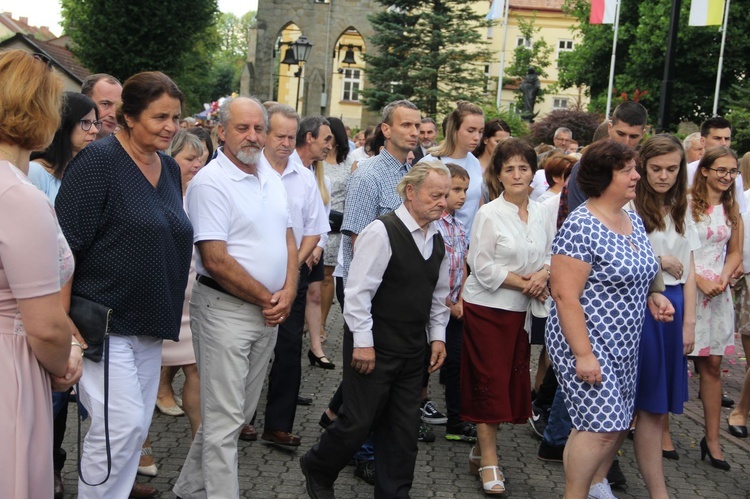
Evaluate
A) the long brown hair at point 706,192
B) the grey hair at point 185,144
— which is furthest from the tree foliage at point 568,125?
the grey hair at point 185,144

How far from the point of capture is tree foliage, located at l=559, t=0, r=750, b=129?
38.9m

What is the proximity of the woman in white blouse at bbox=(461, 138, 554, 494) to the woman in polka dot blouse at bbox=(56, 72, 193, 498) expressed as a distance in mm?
2280

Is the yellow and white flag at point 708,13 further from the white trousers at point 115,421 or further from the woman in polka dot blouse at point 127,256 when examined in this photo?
the white trousers at point 115,421

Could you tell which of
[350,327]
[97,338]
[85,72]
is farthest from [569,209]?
[85,72]

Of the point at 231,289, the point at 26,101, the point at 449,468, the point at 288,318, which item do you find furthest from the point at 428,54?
the point at 26,101

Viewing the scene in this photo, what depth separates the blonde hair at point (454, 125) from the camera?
741 centimetres

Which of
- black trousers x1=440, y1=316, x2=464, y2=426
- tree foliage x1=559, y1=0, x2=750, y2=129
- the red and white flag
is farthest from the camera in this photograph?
tree foliage x1=559, y1=0, x2=750, y2=129

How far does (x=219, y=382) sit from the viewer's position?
16.3ft

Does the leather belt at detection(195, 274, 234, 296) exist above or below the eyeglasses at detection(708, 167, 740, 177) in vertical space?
below

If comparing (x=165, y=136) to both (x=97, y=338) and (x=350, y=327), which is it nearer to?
(x=97, y=338)

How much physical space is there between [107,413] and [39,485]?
2.90 feet

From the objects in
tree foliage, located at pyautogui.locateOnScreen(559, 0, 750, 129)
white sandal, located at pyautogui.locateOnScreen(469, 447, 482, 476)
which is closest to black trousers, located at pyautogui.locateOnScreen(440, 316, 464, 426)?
white sandal, located at pyautogui.locateOnScreen(469, 447, 482, 476)

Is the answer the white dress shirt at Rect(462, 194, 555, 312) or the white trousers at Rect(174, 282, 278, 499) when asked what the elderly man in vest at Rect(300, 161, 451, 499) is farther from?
the white dress shirt at Rect(462, 194, 555, 312)

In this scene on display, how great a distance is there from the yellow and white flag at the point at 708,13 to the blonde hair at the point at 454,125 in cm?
1885
